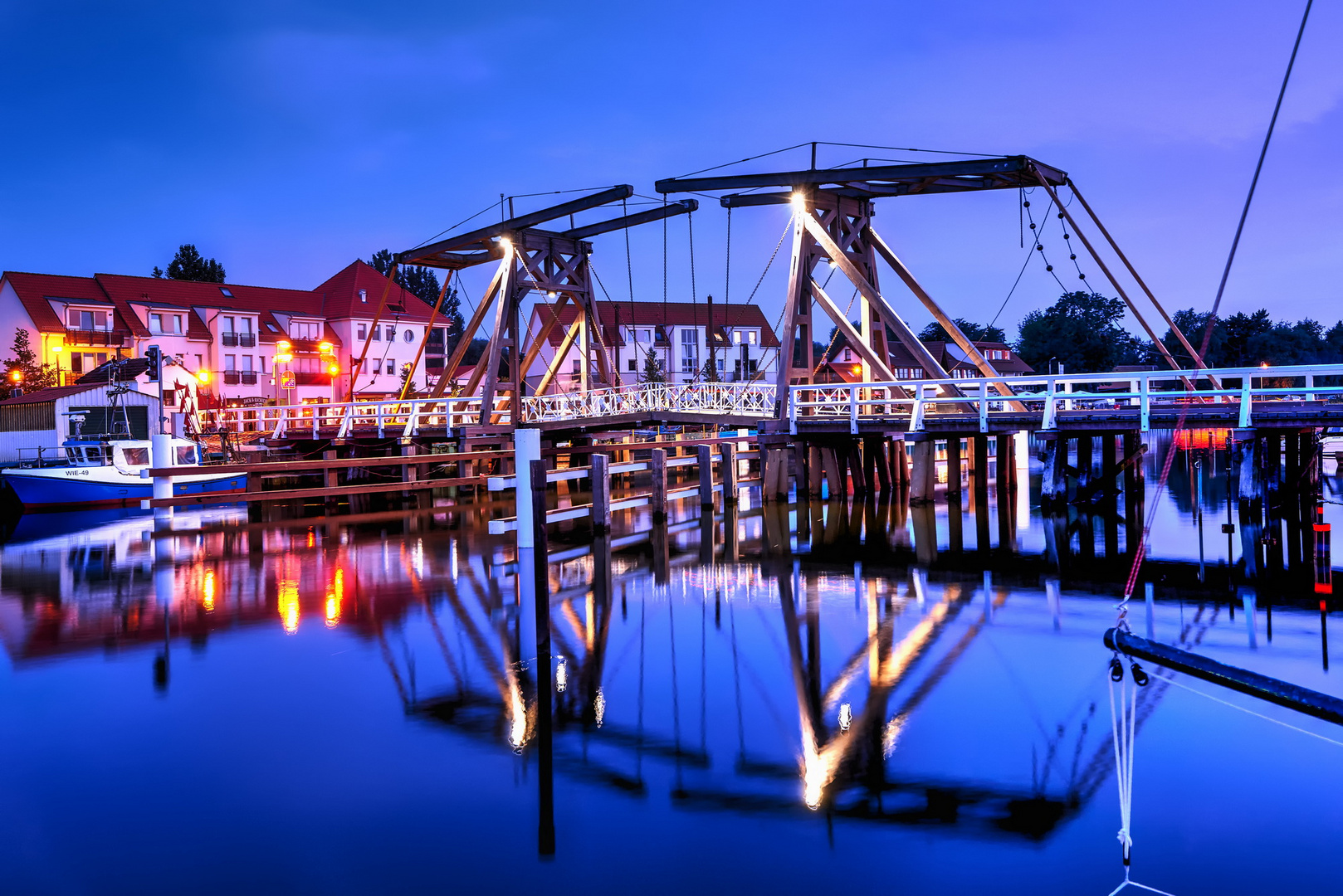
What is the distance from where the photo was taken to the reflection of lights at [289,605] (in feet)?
49.1

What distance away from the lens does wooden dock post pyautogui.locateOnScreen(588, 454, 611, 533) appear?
21.6m

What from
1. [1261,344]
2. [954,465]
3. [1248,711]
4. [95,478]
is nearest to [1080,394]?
[954,465]

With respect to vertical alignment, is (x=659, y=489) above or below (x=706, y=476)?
below

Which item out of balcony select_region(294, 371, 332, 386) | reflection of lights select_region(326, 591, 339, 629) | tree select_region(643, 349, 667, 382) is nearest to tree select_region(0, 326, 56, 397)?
balcony select_region(294, 371, 332, 386)

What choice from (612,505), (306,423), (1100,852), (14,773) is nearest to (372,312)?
(306,423)

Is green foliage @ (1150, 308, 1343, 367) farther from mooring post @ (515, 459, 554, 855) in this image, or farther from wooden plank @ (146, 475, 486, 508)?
mooring post @ (515, 459, 554, 855)

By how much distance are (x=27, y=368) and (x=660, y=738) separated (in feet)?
168

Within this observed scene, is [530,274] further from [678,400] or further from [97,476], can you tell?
[97,476]

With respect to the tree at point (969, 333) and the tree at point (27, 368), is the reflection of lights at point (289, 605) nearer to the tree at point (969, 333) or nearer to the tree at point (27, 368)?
the tree at point (27, 368)

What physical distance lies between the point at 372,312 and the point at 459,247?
32173mm

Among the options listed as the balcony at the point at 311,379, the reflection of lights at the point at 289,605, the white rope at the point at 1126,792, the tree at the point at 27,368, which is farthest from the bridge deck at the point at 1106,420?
the tree at the point at 27,368

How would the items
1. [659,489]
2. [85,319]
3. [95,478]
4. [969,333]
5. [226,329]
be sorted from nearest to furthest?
1. [659,489]
2. [95,478]
3. [85,319]
4. [226,329]
5. [969,333]

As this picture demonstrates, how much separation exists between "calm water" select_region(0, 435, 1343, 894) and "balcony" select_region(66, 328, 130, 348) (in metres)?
39.3

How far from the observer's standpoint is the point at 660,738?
932cm
